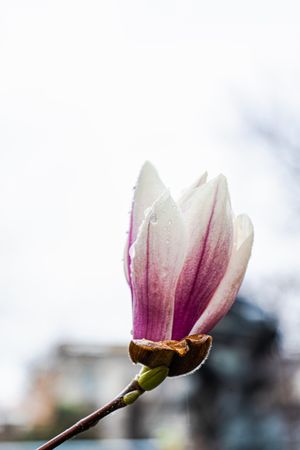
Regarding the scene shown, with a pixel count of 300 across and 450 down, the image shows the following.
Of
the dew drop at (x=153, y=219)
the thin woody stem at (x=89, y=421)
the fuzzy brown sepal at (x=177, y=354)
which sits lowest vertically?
the thin woody stem at (x=89, y=421)

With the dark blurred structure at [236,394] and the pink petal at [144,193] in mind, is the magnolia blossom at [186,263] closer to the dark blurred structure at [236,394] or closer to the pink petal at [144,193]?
the pink petal at [144,193]

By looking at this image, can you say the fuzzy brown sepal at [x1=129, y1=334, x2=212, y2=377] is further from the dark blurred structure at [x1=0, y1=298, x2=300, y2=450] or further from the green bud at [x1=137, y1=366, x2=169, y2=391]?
the dark blurred structure at [x1=0, y1=298, x2=300, y2=450]

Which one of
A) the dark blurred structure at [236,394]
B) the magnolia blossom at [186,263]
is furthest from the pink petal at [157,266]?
the dark blurred structure at [236,394]

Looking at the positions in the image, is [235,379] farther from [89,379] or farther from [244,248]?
[89,379]

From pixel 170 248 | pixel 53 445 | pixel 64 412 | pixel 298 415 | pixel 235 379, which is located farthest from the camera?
pixel 64 412

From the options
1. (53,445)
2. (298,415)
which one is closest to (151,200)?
(53,445)

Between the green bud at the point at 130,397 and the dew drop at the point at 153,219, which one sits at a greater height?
the dew drop at the point at 153,219
